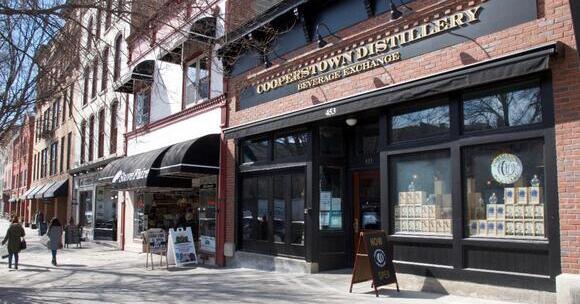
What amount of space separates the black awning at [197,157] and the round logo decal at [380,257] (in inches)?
282

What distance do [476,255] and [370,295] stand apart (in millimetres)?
1984

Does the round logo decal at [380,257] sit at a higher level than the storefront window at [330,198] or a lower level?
lower

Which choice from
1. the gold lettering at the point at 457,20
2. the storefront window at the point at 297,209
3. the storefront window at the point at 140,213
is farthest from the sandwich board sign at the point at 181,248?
the gold lettering at the point at 457,20

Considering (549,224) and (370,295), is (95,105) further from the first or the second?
(549,224)

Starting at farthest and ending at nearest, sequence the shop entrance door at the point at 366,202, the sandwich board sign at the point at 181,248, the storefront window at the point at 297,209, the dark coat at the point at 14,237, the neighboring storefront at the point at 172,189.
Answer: the dark coat at the point at 14,237, the neighboring storefront at the point at 172,189, the sandwich board sign at the point at 181,248, the storefront window at the point at 297,209, the shop entrance door at the point at 366,202

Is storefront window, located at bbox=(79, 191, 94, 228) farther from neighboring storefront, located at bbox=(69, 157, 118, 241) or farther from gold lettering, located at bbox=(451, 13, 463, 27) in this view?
gold lettering, located at bbox=(451, 13, 463, 27)

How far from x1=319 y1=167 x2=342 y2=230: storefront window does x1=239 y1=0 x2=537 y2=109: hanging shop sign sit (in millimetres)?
2142

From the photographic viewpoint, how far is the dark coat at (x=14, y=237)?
1634cm

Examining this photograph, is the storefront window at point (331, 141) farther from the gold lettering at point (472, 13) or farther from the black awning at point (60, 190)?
the black awning at point (60, 190)

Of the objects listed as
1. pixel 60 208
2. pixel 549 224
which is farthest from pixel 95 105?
pixel 549 224

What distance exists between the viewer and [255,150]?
1491 cm

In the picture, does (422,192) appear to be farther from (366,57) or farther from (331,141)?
(331,141)

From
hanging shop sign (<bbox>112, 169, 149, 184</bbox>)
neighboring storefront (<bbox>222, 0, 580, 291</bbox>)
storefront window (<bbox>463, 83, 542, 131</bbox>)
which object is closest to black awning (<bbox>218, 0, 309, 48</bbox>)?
neighboring storefront (<bbox>222, 0, 580, 291</bbox>)

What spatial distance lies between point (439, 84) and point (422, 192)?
207 cm
